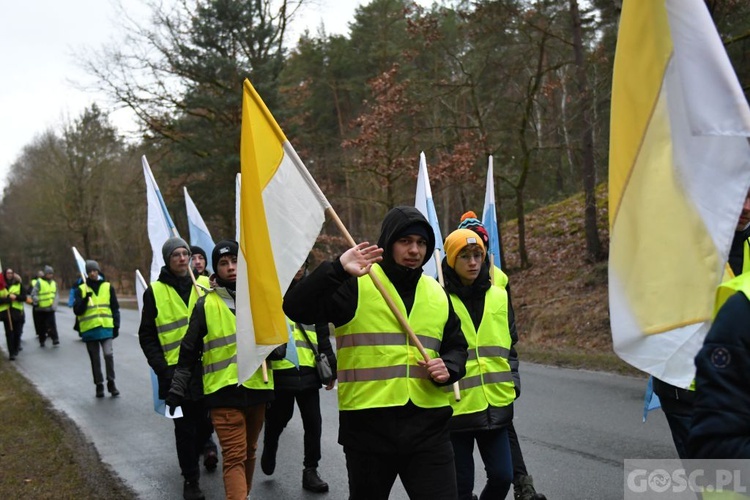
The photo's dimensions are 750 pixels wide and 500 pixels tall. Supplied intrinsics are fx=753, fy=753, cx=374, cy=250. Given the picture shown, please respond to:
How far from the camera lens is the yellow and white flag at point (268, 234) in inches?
168

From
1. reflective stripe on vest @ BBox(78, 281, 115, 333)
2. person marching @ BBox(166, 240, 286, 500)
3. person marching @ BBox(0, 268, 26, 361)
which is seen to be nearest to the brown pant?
person marching @ BBox(166, 240, 286, 500)

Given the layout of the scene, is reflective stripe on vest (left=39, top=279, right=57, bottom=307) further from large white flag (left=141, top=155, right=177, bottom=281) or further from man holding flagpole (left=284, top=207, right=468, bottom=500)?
man holding flagpole (left=284, top=207, right=468, bottom=500)

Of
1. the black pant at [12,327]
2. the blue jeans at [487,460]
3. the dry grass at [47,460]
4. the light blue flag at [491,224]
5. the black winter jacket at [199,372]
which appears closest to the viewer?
the blue jeans at [487,460]

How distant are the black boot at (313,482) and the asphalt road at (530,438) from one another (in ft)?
0.21

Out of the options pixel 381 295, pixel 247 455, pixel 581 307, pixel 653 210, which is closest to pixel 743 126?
pixel 653 210

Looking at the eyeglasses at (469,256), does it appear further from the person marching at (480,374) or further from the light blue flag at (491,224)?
the light blue flag at (491,224)

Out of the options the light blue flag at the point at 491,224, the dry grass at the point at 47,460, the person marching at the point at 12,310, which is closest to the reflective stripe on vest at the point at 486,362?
the light blue flag at the point at 491,224

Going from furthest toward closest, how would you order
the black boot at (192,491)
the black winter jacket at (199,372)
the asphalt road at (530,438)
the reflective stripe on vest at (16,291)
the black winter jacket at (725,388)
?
the reflective stripe on vest at (16,291), the asphalt road at (530,438), the black boot at (192,491), the black winter jacket at (199,372), the black winter jacket at (725,388)

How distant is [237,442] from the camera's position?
16.6ft

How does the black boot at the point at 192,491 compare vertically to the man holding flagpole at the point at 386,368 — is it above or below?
below

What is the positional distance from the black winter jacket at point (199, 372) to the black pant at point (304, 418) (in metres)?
0.76

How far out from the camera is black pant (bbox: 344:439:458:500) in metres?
3.55

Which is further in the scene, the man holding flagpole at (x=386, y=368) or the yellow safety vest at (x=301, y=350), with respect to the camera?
the yellow safety vest at (x=301, y=350)

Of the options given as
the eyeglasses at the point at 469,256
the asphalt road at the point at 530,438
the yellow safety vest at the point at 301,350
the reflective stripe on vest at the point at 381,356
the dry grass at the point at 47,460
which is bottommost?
the asphalt road at the point at 530,438
